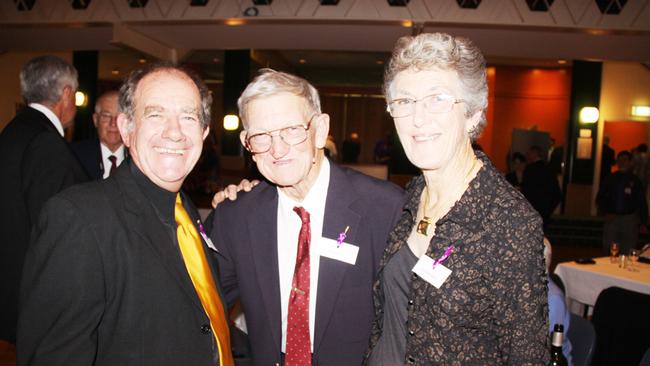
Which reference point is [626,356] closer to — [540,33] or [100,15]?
[540,33]

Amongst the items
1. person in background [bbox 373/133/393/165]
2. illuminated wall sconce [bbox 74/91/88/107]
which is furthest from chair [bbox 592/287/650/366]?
illuminated wall sconce [bbox 74/91/88/107]

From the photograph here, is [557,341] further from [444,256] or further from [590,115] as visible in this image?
[590,115]

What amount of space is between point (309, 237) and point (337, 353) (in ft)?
1.48

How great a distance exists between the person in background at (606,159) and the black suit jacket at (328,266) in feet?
37.0

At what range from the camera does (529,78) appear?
13.8 m

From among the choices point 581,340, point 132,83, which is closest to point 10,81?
point 132,83

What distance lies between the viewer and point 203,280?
1550 mm

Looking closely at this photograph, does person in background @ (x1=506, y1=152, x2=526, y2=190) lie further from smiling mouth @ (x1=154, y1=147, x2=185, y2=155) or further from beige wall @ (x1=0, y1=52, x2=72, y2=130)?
beige wall @ (x1=0, y1=52, x2=72, y2=130)

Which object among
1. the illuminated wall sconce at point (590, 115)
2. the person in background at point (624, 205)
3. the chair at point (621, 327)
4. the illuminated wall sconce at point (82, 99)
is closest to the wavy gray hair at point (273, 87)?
the chair at point (621, 327)

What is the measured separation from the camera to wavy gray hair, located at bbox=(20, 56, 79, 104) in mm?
2904

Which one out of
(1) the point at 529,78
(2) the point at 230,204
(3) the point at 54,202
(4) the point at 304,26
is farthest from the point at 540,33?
(3) the point at 54,202

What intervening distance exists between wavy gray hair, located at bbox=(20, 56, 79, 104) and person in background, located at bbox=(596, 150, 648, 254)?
7071 mm

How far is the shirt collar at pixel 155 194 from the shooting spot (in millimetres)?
1520

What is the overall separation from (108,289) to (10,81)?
→ 16.0 m
